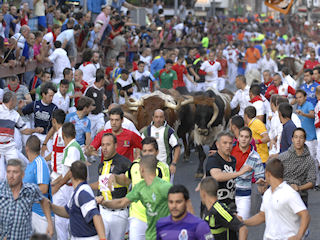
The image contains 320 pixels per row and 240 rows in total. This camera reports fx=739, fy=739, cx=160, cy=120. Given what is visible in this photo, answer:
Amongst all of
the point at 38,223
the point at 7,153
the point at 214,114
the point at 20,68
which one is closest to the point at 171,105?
the point at 214,114

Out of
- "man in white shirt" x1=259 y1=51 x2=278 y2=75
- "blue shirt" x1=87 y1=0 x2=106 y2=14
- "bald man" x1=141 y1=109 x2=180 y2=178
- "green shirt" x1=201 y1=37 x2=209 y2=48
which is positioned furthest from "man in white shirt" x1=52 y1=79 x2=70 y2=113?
"green shirt" x1=201 y1=37 x2=209 y2=48

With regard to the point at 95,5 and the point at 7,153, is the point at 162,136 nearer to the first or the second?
the point at 7,153

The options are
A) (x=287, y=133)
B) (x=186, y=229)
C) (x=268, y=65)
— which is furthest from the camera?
→ (x=268, y=65)

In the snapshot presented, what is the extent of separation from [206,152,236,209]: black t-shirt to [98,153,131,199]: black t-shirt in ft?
3.04

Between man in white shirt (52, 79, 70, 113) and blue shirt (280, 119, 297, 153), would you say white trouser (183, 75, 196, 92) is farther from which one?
blue shirt (280, 119, 297, 153)

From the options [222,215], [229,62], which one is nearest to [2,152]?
[222,215]

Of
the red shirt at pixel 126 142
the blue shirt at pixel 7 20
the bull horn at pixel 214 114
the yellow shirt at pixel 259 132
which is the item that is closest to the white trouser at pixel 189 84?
the blue shirt at pixel 7 20

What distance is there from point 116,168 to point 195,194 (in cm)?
394

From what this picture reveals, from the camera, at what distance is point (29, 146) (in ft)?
26.7

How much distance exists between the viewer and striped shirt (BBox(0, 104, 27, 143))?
411 inches

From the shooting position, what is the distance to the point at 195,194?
1193 centimetres

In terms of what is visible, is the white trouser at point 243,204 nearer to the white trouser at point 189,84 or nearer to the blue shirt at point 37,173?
the blue shirt at point 37,173

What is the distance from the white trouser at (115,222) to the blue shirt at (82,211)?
0.98 m

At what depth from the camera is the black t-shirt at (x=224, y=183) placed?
26.5 feet
